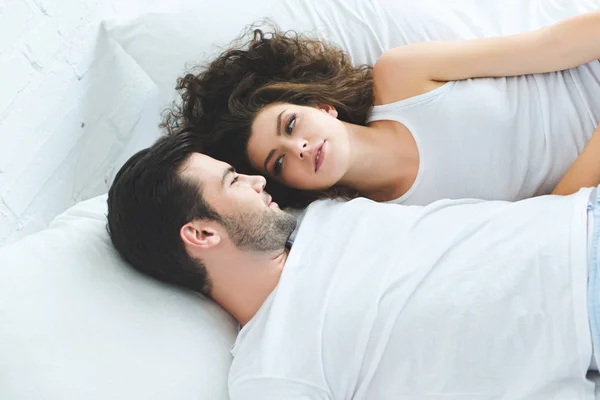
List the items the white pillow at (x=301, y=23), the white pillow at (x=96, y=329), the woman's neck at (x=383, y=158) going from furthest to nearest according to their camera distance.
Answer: the white pillow at (x=301, y=23)
the woman's neck at (x=383, y=158)
the white pillow at (x=96, y=329)

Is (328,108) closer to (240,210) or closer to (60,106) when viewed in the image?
(240,210)

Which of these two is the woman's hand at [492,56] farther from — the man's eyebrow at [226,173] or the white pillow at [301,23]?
the man's eyebrow at [226,173]

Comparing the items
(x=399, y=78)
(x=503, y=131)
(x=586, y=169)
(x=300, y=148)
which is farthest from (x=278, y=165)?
(x=586, y=169)

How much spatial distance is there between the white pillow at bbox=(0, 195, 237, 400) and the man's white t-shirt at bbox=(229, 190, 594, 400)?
76 mm

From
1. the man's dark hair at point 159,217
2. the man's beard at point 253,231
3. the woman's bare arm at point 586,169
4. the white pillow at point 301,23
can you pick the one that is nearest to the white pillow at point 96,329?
the man's dark hair at point 159,217

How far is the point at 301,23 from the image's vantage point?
1451mm

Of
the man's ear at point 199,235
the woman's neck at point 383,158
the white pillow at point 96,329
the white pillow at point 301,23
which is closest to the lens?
the white pillow at point 96,329

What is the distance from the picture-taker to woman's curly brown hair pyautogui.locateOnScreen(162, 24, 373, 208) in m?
1.34

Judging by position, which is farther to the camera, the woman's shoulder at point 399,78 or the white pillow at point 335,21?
the white pillow at point 335,21

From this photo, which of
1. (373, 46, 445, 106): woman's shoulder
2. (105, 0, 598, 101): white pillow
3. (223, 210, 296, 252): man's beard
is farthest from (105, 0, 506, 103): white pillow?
(223, 210, 296, 252): man's beard

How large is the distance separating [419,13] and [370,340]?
81 cm

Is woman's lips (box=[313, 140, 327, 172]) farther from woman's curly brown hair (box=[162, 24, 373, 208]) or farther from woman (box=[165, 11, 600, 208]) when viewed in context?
woman's curly brown hair (box=[162, 24, 373, 208])

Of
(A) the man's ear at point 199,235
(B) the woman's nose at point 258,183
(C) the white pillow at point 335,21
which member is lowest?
(A) the man's ear at point 199,235

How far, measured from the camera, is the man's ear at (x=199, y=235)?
109cm
